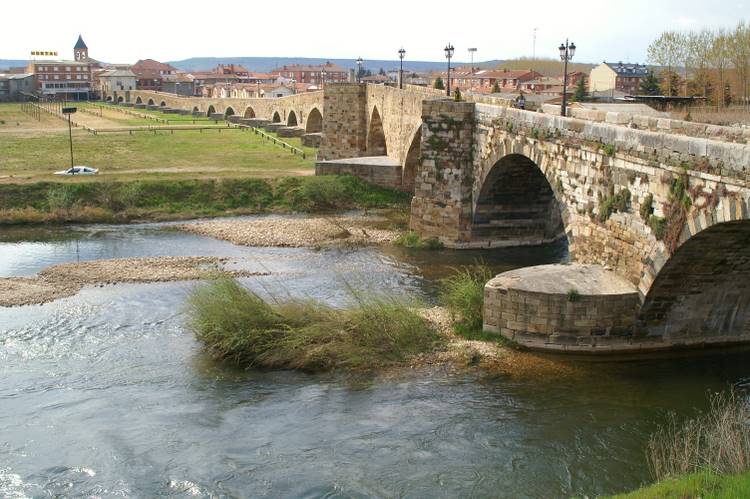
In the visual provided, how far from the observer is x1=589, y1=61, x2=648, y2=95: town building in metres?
88.2

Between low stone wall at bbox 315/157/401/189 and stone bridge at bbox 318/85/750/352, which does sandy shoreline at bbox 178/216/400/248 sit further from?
stone bridge at bbox 318/85/750/352

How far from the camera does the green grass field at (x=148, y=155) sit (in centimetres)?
4675

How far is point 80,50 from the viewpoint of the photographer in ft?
648

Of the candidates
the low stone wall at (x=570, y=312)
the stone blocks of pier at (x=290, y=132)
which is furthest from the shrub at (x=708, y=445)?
the stone blocks of pier at (x=290, y=132)

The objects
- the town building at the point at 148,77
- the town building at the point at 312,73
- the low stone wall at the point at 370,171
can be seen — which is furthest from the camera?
the town building at the point at 312,73

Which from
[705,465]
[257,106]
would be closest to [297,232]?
[705,465]

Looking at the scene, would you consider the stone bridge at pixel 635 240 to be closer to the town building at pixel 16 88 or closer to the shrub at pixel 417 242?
the shrub at pixel 417 242

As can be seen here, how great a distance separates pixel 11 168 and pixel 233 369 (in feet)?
106

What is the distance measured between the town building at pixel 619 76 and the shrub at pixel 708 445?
73156mm

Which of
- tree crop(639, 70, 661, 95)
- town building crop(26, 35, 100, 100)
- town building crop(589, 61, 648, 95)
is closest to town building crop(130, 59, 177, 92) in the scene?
town building crop(26, 35, 100, 100)

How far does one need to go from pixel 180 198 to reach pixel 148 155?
13.6 metres

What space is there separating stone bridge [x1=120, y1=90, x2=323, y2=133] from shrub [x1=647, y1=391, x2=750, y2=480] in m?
49.4

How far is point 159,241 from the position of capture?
3547cm

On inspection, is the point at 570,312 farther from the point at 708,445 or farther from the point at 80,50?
the point at 80,50
